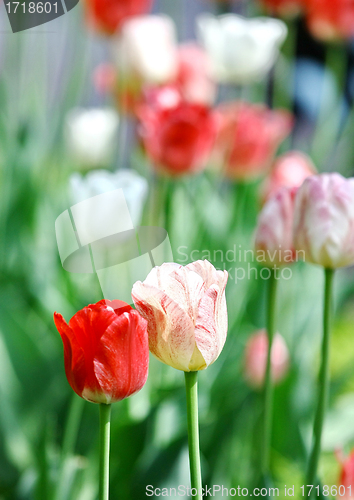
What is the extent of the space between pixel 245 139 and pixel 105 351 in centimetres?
61

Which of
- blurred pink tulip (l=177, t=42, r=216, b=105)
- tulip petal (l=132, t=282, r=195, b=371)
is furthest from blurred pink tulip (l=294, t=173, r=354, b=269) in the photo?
blurred pink tulip (l=177, t=42, r=216, b=105)

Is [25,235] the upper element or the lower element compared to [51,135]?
lower

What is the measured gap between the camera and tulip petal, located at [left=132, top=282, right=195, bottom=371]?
19cm

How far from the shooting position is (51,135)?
854 mm

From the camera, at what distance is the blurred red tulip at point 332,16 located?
81 centimetres

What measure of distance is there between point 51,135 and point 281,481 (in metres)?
0.63

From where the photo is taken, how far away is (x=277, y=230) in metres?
0.30

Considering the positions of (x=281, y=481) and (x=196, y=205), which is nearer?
(x=281, y=481)

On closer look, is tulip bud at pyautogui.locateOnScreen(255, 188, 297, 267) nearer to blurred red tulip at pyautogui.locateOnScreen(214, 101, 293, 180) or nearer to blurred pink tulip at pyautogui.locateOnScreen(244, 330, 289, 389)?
blurred pink tulip at pyautogui.locateOnScreen(244, 330, 289, 389)

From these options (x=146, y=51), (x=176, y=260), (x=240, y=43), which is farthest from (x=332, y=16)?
(x=176, y=260)

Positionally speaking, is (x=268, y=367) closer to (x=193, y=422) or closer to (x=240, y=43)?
(x=193, y=422)

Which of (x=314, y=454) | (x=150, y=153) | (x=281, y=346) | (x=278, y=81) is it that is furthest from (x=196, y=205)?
(x=314, y=454)

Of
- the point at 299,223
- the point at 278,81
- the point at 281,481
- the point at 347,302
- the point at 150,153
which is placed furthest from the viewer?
the point at 278,81

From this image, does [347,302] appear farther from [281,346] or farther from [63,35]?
[63,35]
